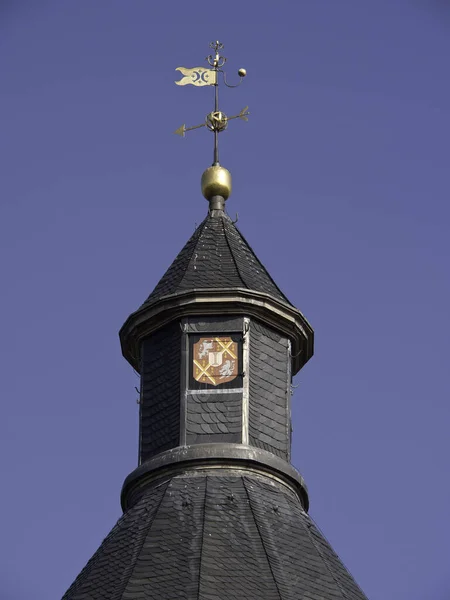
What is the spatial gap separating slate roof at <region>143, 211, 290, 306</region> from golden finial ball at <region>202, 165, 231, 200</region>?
0.44m

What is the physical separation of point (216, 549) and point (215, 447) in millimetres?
2548

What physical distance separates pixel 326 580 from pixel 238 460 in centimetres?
289

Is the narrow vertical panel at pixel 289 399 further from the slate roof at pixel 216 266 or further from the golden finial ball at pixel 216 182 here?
the golden finial ball at pixel 216 182

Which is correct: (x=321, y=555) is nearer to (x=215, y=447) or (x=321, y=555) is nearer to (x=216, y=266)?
(x=215, y=447)

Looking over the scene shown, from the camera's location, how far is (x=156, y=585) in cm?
4634

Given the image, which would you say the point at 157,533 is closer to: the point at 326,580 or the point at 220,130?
the point at 326,580

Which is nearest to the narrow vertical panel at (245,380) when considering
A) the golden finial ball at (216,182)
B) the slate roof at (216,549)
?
the slate roof at (216,549)

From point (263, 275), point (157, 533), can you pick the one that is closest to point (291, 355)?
point (263, 275)

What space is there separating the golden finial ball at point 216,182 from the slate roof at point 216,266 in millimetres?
438

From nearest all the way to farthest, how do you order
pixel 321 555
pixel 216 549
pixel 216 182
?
pixel 216 549 < pixel 321 555 < pixel 216 182

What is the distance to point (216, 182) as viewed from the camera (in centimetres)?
5369

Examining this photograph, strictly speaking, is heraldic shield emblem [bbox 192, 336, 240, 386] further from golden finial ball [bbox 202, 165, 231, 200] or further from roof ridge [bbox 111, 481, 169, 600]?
golden finial ball [bbox 202, 165, 231, 200]

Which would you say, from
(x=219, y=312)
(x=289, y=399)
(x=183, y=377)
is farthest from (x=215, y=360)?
(x=289, y=399)

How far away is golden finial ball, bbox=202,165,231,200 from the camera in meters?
53.7
